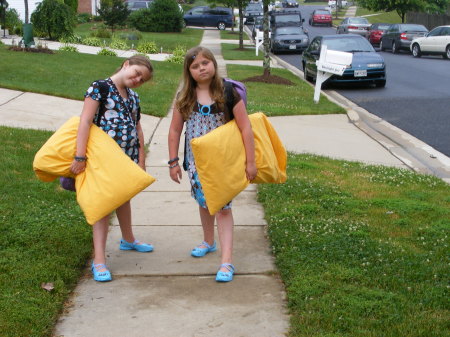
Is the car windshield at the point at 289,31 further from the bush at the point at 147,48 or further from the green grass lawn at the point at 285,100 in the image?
the green grass lawn at the point at 285,100

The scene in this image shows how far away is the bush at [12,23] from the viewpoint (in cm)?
3141

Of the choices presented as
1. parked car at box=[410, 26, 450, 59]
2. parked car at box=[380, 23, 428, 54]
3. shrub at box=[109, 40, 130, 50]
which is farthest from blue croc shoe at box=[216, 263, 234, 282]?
parked car at box=[380, 23, 428, 54]

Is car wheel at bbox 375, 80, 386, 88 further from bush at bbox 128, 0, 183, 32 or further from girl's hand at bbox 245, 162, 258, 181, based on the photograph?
bush at bbox 128, 0, 183, 32

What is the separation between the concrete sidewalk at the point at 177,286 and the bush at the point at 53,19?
21.7 meters

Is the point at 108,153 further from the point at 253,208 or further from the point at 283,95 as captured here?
the point at 283,95

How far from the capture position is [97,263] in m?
5.00

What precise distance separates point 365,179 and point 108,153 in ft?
13.0

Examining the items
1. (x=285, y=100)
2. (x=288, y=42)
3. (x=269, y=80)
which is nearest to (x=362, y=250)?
(x=285, y=100)

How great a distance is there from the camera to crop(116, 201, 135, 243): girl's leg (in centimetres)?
532

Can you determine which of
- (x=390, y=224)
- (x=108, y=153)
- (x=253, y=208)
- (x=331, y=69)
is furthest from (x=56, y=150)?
(x=331, y=69)

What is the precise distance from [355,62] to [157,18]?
26.6 metres

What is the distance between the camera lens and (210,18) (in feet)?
174

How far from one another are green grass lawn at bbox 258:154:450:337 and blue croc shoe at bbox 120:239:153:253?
990 mm

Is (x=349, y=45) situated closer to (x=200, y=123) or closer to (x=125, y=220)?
(x=125, y=220)
